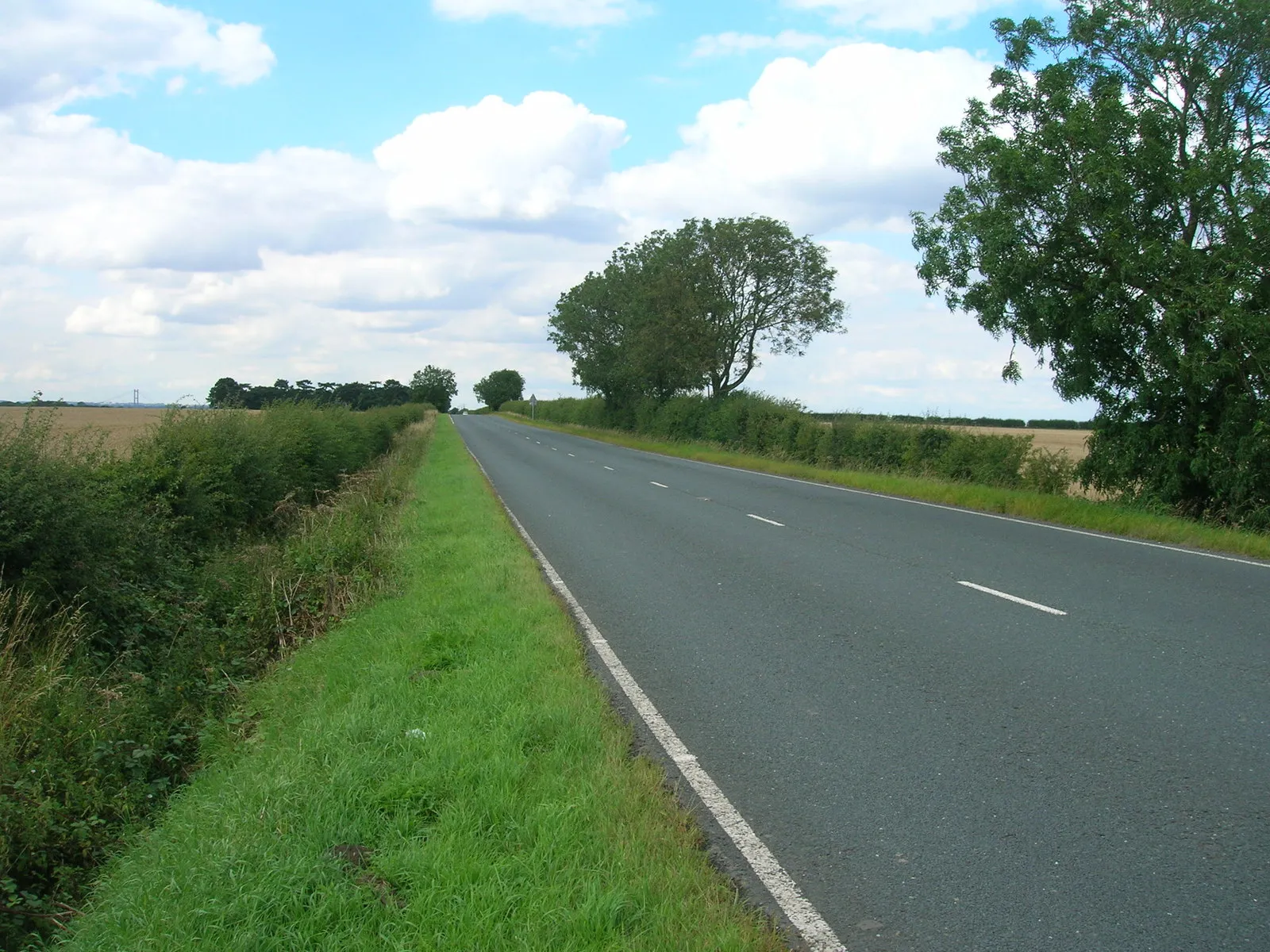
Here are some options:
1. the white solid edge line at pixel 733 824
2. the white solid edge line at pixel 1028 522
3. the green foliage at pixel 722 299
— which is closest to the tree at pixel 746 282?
the green foliage at pixel 722 299

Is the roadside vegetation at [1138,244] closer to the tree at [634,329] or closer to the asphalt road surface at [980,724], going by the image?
the asphalt road surface at [980,724]

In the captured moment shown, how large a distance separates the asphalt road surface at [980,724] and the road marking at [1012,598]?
5 centimetres

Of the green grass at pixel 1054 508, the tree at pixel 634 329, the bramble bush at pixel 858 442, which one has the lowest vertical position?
the green grass at pixel 1054 508

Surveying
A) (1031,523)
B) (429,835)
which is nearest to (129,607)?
(429,835)

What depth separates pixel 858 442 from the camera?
3028 cm

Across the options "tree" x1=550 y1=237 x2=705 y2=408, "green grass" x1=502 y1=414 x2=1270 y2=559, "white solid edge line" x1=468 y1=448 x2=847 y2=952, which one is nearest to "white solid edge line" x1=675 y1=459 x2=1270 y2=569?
"green grass" x1=502 y1=414 x2=1270 y2=559

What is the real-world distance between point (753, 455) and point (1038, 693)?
32093mm

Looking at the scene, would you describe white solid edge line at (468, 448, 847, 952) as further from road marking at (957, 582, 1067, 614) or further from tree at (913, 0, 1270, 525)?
tree at (913, 0, 1270, 525)

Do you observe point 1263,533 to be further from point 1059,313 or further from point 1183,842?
point 1183,842

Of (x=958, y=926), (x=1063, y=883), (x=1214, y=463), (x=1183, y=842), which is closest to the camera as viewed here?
(x=958, y=926)

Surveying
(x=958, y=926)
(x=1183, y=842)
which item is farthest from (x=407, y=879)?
(x=1183, y=842)

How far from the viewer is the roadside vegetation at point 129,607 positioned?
5926 mm

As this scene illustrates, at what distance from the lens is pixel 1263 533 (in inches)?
571

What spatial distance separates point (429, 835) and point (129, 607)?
748 centimetres
